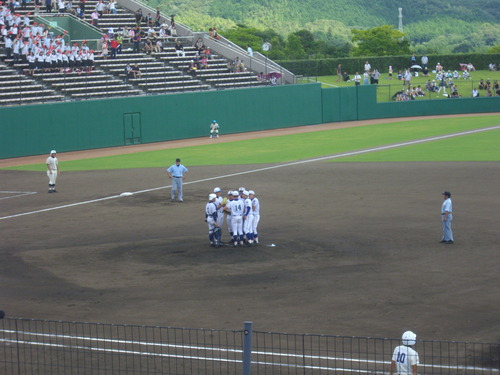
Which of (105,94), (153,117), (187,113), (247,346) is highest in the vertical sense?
(105,94)

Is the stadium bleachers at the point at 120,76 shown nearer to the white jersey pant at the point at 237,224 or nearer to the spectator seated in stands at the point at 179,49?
the spectator seated in stands at the point at 179,49

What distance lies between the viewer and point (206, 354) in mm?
13359

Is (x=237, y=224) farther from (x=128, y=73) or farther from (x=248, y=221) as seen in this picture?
(x=128, y=73)

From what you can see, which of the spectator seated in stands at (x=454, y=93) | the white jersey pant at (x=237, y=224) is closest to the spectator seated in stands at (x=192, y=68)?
the spectator seated in stands at (x=454, y=93)

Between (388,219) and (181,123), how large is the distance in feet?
99.4

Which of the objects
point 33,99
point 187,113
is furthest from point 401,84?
→ point 33,99

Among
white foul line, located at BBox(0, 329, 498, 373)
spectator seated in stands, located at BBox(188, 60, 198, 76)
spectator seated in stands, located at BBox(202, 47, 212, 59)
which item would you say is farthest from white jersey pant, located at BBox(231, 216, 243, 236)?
spectator seated in stands, located at BBox(202, 47, 212, 59)

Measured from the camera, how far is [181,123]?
53656mm

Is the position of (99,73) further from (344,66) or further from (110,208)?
(344,66)

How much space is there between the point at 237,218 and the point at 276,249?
1.41 metres

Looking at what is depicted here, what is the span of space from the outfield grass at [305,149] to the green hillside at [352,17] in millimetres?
82043

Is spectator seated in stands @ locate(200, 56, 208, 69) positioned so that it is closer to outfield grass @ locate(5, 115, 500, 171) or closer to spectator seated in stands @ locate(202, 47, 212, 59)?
spectator seated in stands @ locate(202, 47, 212, 59)

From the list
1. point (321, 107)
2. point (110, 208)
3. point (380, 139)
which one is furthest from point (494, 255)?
point (321, 107)

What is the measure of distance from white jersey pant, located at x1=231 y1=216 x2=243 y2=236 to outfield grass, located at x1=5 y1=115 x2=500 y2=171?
18926mm
